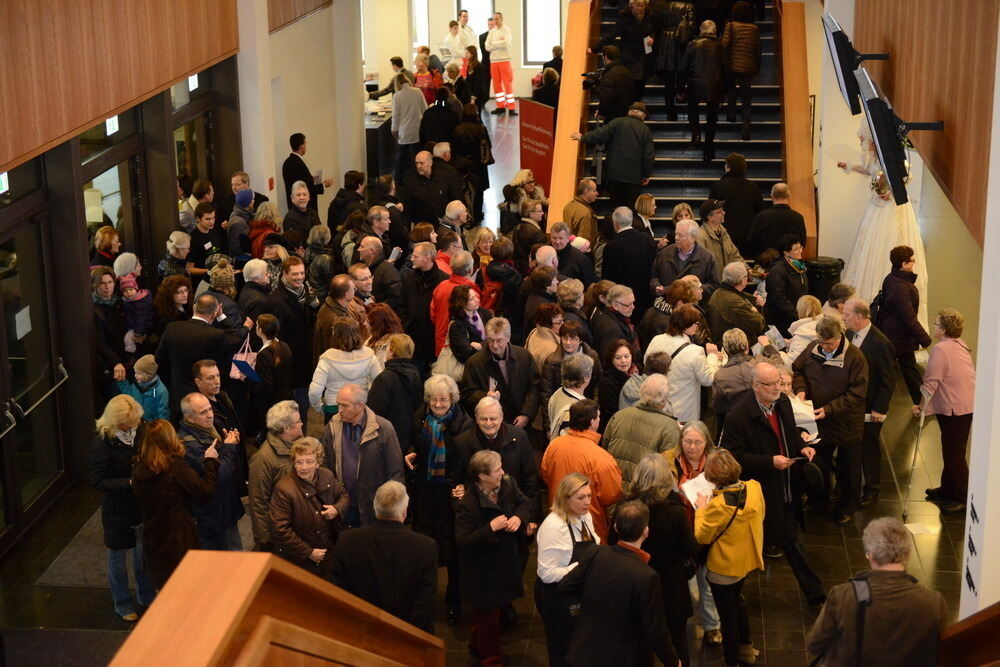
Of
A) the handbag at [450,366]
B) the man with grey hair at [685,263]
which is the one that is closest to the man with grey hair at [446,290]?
the handbag at [450,366]

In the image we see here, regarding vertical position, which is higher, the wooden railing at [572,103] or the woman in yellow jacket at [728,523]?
the wooden railing at [572,103]

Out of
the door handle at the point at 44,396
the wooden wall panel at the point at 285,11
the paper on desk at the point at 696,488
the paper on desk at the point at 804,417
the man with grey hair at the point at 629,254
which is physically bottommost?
the door handle at the point at 44,396

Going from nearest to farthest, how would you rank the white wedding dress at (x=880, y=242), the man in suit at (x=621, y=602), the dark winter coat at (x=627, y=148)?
the man in suit at (x=621, y=602) < the white wedding dress at (x=880, y=242) < the dark winter coat at (x=627, y=148)

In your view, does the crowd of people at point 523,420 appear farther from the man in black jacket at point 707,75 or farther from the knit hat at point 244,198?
the man in black jacket at point 707,75

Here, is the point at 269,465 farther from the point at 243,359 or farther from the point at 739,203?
the point at 739,203

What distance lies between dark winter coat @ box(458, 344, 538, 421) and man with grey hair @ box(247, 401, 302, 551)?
161 centimetres

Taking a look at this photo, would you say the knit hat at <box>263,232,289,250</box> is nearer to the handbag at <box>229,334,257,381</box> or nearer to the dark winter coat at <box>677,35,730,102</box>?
the handbag at <box>229,334,257,381</box>

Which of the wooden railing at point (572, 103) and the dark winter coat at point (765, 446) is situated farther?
the wooden railing at point (572, 103)

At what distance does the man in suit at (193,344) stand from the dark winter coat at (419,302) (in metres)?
1.59

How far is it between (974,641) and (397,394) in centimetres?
411

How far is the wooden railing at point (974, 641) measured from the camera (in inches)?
175

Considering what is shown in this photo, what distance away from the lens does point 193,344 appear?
8898 millimetres

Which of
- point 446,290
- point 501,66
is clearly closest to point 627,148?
point 446,290

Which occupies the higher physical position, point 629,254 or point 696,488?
point 629,254
